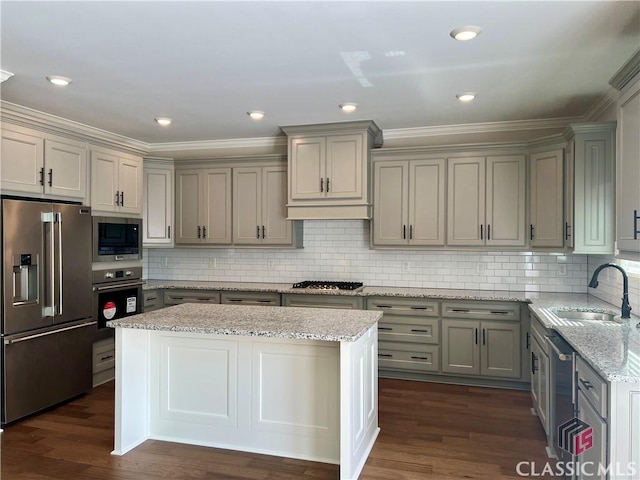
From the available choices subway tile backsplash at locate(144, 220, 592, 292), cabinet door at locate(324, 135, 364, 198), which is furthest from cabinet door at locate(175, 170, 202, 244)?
cabinet door at locate(324, 135, 364, 198)

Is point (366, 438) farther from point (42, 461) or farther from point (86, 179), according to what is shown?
point (86, 179)

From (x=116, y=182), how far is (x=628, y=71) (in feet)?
14.4

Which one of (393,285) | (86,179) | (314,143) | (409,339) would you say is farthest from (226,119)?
(409,339)

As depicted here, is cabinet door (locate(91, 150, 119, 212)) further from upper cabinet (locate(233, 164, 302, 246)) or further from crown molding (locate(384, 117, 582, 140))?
crown molding (locate(384, 117, 582, 140))

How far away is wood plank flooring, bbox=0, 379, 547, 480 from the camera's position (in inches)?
111

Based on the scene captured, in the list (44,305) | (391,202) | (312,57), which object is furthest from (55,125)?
(391,202)

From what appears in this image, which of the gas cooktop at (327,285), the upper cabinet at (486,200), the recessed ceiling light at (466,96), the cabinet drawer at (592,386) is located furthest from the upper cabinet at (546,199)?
the cabinet drawer at (592,386)

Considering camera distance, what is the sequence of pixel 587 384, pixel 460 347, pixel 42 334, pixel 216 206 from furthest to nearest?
1. pixel 216 206
2. pixel 460 347
3. pixel 42 334
4. pixel 587 384

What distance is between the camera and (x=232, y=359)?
3061mm

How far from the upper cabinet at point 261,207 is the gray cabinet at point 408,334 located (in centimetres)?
135

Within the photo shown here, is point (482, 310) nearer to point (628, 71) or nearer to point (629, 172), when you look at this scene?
point (629, 172)

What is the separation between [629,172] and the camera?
8.75 ft

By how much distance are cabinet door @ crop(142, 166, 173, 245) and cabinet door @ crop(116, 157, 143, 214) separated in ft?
1.10

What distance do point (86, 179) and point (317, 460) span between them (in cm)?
328
